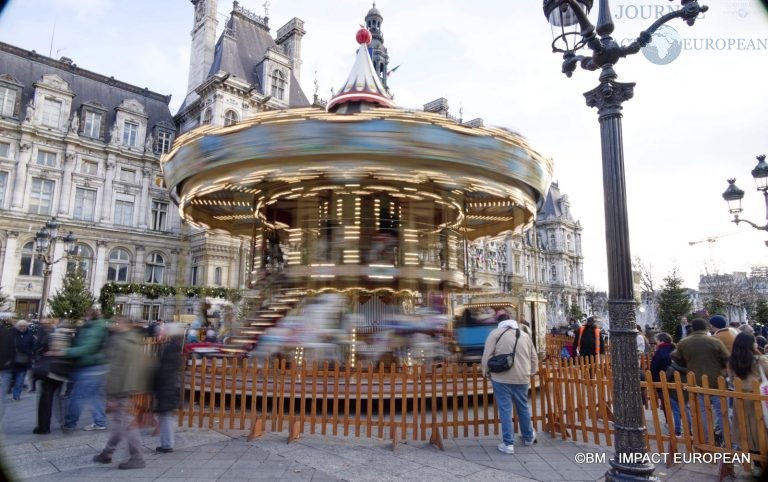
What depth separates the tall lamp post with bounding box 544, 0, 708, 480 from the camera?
135 inches

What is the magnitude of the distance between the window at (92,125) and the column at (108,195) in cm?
175

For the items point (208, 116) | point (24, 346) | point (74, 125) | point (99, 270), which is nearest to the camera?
point (24, 346)

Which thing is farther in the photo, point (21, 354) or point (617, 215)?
point (21, 354)

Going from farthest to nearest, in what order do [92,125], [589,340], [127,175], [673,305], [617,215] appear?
[127,175] → [92,125] → [673,305] → [589,340] → [617,215]

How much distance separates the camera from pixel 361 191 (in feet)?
32.3

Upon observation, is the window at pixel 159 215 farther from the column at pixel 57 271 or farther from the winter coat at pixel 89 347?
the winter coat at pixel 89 347

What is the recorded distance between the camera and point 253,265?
11305 mm

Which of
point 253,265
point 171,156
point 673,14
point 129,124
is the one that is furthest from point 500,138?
point 129,124

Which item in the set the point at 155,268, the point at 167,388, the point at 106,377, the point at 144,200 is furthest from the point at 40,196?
the point at 167,388

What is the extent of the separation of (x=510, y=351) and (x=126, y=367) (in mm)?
4186

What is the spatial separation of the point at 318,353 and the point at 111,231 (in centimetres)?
2819

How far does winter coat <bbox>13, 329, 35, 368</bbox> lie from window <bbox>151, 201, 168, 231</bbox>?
2446 centimetres

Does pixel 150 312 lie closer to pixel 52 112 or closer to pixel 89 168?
pixel 89 168

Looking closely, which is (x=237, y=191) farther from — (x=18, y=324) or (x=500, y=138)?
(x=500, y=138)
